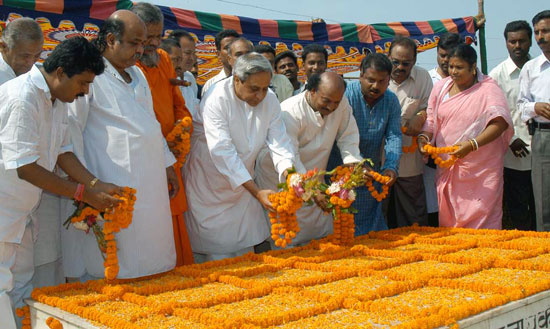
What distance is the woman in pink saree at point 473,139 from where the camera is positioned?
16.3 ft

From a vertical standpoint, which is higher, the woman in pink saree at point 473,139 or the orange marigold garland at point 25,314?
the woman in pink saree at point 473,139

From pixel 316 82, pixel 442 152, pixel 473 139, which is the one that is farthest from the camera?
pixel 473 139

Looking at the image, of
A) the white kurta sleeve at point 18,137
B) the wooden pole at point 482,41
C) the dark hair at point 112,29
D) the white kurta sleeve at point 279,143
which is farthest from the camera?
the wooden pole at point 482,41

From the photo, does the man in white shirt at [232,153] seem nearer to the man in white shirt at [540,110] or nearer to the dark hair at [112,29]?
the dark hair at [112,29]

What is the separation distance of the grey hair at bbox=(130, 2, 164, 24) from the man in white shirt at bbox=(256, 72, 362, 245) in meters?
1.26

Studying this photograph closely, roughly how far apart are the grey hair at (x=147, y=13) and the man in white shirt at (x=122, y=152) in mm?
400

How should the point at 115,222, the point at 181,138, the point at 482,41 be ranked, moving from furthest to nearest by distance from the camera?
the point at 482,41 → the point at 181,138 → the point at 115,222

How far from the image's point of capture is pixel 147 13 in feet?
13.2

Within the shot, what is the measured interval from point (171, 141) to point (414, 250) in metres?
1.86

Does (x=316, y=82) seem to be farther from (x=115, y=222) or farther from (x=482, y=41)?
(x=482, y=41)

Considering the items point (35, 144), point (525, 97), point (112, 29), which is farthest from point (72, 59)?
point (525, 97)

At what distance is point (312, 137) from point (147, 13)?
1.60m

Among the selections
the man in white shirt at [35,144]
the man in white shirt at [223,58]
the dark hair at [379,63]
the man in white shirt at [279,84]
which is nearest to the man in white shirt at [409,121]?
the dark hair at [379,63]

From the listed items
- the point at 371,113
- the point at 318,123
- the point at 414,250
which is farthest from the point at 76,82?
the point at 371,113
